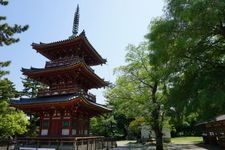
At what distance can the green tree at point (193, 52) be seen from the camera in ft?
35.3

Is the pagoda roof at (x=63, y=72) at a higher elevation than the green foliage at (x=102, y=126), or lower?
higher

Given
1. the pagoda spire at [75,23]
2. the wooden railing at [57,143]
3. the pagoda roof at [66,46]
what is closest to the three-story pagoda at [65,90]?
the pagoda roof at [66,46]

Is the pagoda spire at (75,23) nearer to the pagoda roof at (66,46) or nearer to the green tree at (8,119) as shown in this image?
the pagoda roof at (66,46)

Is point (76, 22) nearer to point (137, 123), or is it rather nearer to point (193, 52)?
point (193, 52)

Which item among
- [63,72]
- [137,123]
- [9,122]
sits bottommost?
[137,123]

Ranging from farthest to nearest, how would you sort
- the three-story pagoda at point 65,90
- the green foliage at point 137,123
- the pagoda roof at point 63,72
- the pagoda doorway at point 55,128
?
the green foliage at point 137,123 < the pagoda roof at point 63,72 < the pagoda doorway at point 55,128 < the three-story pagoda at point 65,90

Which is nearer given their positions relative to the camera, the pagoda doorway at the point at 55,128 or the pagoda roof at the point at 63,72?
the pagoda doorway at the point at 55,128

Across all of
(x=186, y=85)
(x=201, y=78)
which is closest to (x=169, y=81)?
(x=186, y=85)

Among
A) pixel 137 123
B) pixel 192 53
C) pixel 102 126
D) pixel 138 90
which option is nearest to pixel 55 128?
pixel 138 90

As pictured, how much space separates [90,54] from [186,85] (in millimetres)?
13866

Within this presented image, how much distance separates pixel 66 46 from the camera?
890 inches

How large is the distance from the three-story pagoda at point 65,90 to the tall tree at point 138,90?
3217 mm

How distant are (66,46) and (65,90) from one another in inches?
184

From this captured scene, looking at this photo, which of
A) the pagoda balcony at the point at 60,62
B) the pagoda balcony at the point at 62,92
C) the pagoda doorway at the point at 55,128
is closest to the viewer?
the pagoda doorway at the point at 55,128
